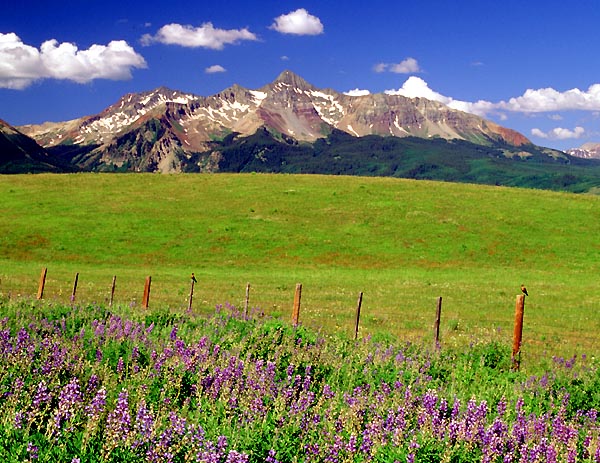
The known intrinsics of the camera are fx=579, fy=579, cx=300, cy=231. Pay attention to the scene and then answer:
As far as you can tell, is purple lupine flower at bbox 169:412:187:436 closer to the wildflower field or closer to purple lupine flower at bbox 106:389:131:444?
the wildflower field

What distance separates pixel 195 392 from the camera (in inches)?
368

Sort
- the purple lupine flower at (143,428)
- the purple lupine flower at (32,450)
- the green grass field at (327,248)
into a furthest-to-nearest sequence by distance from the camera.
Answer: the green grass field at (327,248) < the purple lupine flower at (143,428) < the purple lupine flower at (32,450)

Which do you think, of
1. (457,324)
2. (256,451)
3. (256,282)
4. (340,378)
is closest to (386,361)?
(340,378)

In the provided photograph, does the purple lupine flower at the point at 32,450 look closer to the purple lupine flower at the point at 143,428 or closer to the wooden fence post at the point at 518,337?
the purple lupine flower at the point at 143,428

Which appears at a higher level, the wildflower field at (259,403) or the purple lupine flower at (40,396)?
the purple lupine flower at (40,396)

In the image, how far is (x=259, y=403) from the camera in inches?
314

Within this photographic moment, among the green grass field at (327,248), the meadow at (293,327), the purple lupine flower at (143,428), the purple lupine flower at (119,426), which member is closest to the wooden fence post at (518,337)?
the meadow at (293,327)

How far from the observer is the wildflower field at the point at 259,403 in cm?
620

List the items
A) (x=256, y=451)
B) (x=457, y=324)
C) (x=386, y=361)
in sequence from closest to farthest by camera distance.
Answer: (x=256, y=451) < (x=386, y=361) < (x=457, y=324)

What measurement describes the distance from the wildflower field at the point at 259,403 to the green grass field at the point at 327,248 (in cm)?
1083

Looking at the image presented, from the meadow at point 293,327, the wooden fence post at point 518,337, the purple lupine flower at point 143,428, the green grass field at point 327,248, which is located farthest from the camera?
the green grass field at point 327,248

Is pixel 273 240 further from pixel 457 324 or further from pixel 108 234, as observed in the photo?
pixel 457 324

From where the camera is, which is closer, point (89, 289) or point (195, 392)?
point (195, 392)

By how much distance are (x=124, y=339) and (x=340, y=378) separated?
4689 millimetres
